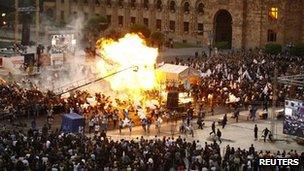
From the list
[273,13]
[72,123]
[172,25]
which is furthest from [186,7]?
[72,123]

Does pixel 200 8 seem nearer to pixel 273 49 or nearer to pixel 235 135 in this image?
pixel 273 49

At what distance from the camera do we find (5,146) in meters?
31.5

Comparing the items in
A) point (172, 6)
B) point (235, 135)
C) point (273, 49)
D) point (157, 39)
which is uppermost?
point (172, 6)

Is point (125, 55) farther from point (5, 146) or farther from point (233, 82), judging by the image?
point (5, 146)

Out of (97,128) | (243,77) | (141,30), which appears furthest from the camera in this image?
(141,30)

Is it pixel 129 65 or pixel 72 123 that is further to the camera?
pixel 129 65

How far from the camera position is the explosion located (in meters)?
51.6

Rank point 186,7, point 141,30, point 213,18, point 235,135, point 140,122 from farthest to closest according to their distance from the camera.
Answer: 1. point 186,7
2. point 213,18
3. point 141,30
4. point 140,122
5. point 235,135

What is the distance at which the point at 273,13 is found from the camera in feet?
236

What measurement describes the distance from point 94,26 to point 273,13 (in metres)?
22.8

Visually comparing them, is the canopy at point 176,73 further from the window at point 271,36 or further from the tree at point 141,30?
the window at point 271,36

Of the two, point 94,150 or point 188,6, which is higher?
point 188,6

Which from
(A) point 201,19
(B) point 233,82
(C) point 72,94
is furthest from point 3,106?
(A) point 201,19

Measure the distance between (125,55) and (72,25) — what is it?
39.2 metres
